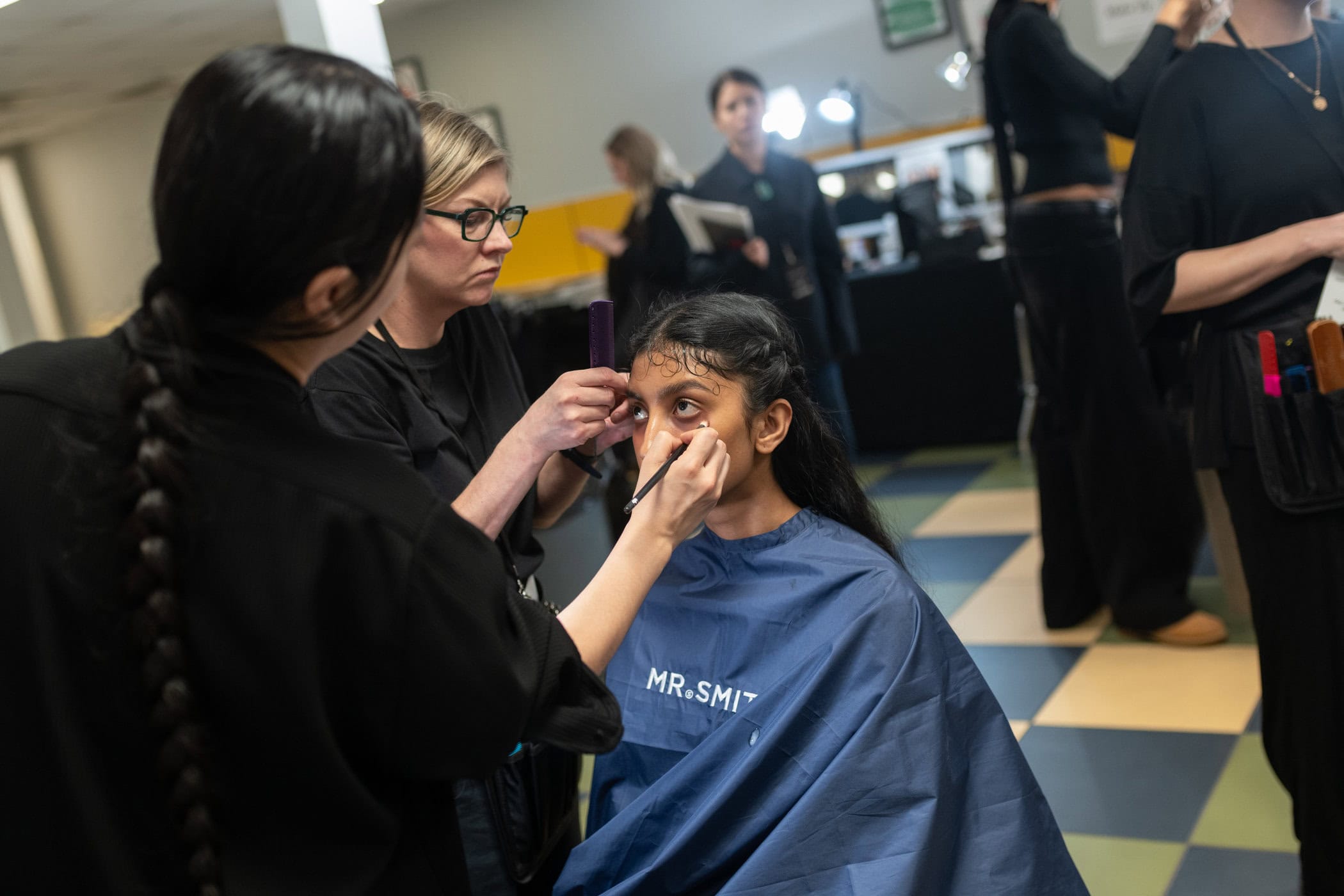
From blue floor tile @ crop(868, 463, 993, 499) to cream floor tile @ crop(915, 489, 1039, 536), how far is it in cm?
17

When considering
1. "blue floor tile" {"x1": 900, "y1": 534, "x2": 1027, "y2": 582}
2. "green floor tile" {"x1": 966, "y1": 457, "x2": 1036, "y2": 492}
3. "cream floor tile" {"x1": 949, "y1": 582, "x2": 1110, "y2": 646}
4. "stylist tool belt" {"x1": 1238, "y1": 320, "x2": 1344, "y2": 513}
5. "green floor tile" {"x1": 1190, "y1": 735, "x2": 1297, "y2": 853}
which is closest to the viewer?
"stylist tool belt" {"x1": 1238, "y1": 320, "x2": 1344, "y2": 513}

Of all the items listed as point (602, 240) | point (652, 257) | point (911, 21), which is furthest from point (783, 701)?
point (911, 21)

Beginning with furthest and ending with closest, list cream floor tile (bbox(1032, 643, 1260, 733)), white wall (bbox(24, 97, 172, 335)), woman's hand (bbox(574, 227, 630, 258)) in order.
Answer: woman's hand (bbox(574, 227, 630, 258)) → white wall (bbox(24, 97, 172, 335)) → cream floor tile (bbox(1032, 643, 1260, 733))

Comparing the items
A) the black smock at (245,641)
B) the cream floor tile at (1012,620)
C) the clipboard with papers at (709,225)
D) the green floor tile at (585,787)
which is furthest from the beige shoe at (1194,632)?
the black smock at (245,641)

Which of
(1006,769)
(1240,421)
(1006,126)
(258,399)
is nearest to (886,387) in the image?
(1006,126)

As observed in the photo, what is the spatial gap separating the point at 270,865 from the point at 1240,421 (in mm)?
1408

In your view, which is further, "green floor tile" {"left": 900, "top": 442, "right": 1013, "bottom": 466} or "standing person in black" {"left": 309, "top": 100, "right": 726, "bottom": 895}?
"green floor tile" {"left": 900, "top": 442, "right": 1013, "bottom": 466}

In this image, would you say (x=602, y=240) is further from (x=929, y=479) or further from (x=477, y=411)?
(x=477, y=411)

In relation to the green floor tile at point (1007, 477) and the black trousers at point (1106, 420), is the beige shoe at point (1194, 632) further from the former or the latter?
the green floor tile at point (1007, 477)

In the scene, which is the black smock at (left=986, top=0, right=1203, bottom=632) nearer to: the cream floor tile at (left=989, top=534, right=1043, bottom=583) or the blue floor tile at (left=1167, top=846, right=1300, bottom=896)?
the cream floor tile at (left=989, top=534, right=1043, bottom=583)

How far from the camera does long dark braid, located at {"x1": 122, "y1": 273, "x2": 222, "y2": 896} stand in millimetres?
737

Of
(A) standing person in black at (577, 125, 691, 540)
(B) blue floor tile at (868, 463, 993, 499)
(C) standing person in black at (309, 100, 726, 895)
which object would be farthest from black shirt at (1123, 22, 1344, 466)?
(B) blue floor tile at (868, 463, 993, 499)

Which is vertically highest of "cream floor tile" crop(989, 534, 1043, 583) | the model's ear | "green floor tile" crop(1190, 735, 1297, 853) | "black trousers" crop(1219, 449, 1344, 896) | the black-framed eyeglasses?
the black-framed eyeglasses

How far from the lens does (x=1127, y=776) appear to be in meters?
2.31
